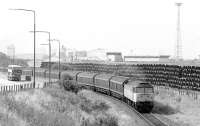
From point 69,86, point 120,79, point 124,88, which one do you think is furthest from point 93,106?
point 69,86

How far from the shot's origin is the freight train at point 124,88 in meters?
44.0

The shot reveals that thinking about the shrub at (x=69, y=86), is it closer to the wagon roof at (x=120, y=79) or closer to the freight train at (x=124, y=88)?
the freight train at (x=124, y=88)

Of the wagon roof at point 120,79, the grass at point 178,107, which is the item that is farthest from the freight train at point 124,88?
the grass at point 178,107

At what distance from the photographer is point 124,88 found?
50094 mm

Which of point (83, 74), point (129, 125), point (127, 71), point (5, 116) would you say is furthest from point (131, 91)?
point (127, 71)

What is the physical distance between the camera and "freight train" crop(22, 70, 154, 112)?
44.0m

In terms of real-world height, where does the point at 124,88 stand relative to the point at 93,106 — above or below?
above

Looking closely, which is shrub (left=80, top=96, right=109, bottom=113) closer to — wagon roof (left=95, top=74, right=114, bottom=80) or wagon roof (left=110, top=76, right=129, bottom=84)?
wagon roof (left=110, top=76, right=129, bottom=84)

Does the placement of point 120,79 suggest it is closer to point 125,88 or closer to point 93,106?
point 125,88

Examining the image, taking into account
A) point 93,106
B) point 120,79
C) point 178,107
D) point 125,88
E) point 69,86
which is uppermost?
point 120,79

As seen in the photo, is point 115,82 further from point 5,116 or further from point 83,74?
point 5,116

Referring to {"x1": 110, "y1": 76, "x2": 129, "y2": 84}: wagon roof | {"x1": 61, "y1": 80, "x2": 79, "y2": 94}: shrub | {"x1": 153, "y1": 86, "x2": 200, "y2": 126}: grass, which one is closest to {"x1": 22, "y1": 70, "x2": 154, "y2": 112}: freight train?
{"x1": 110, "y1": 76, "x2": 129, "y2": 84}: wagon roof

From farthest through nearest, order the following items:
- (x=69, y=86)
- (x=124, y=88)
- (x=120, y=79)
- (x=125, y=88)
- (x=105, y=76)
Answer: (x=105, y=76) → (x=69, y=86) → (x=120, y=79) → (x=124, y=88) → (x=125, y=88)

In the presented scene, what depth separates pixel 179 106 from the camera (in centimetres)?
5288
